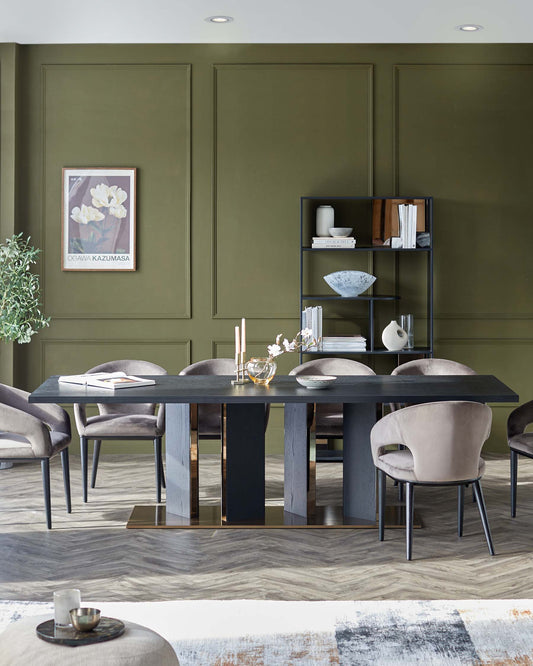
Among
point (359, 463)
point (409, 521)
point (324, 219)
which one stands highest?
point (324, 219)

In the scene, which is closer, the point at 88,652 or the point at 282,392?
the point at 88,652

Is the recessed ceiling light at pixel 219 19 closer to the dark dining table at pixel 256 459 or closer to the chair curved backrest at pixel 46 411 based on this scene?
the dark dining table at pixel 256 459

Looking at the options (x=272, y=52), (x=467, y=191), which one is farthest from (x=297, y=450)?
(x=272, y=52)

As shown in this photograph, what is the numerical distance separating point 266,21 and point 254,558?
383 cm

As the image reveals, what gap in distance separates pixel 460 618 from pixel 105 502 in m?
2.56

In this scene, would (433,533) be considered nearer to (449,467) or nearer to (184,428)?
(449,467)

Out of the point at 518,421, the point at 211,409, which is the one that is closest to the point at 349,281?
the point at 211,409

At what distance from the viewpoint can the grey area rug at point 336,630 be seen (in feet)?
9.52

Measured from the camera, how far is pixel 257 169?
6.65 meters

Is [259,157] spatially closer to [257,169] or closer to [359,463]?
[257,169]

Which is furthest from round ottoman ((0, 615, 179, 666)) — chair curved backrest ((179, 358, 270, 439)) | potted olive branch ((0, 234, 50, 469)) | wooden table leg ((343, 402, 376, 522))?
potted olive branch ((0, 234, 50, 469))

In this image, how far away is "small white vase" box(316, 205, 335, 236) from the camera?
21.2 feet

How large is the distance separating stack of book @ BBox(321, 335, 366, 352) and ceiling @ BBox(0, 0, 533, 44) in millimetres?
2287

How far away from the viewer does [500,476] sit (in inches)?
231
